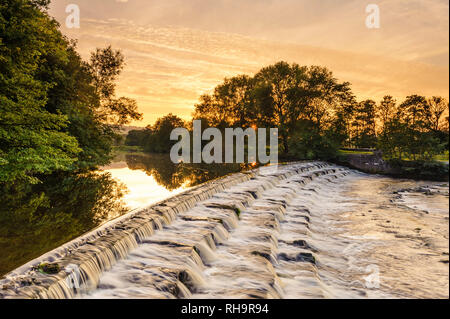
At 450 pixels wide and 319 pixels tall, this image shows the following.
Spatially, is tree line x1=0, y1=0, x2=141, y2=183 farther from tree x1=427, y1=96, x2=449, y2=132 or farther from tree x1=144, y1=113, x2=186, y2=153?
tree x1=144, y1=113, x2=186, y2=153

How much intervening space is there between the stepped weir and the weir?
15mm

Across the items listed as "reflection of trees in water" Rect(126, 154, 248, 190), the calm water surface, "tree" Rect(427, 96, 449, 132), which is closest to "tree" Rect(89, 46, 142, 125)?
"reflection of trees in water" Rect(126, 154, 248, 190)

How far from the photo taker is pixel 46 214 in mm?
7227

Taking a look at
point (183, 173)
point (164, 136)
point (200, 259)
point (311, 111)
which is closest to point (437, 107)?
point (311, 111)

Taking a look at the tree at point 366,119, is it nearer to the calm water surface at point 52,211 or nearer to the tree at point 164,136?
the tree at point 164,136

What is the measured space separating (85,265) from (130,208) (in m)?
4.26

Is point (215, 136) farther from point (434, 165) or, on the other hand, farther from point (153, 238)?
point (153, 238)

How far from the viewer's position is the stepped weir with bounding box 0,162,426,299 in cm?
369

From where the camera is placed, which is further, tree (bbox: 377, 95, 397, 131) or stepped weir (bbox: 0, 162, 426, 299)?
tree (bbox: 377, 95, 397, 131)

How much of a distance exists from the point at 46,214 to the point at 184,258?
15.9 feet

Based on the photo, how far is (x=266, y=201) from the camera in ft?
31.8

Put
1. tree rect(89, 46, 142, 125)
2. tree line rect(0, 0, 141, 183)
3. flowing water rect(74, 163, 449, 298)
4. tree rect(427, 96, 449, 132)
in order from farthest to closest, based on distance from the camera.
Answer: tree rect(427, 96, 449, 132) → tree rect(89, 46, 142, 125) → tree line rect(0, 0, 141, 183) → flowing water rect(74, 163, 449, 298)

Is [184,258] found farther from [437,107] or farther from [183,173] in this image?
[437,107]
